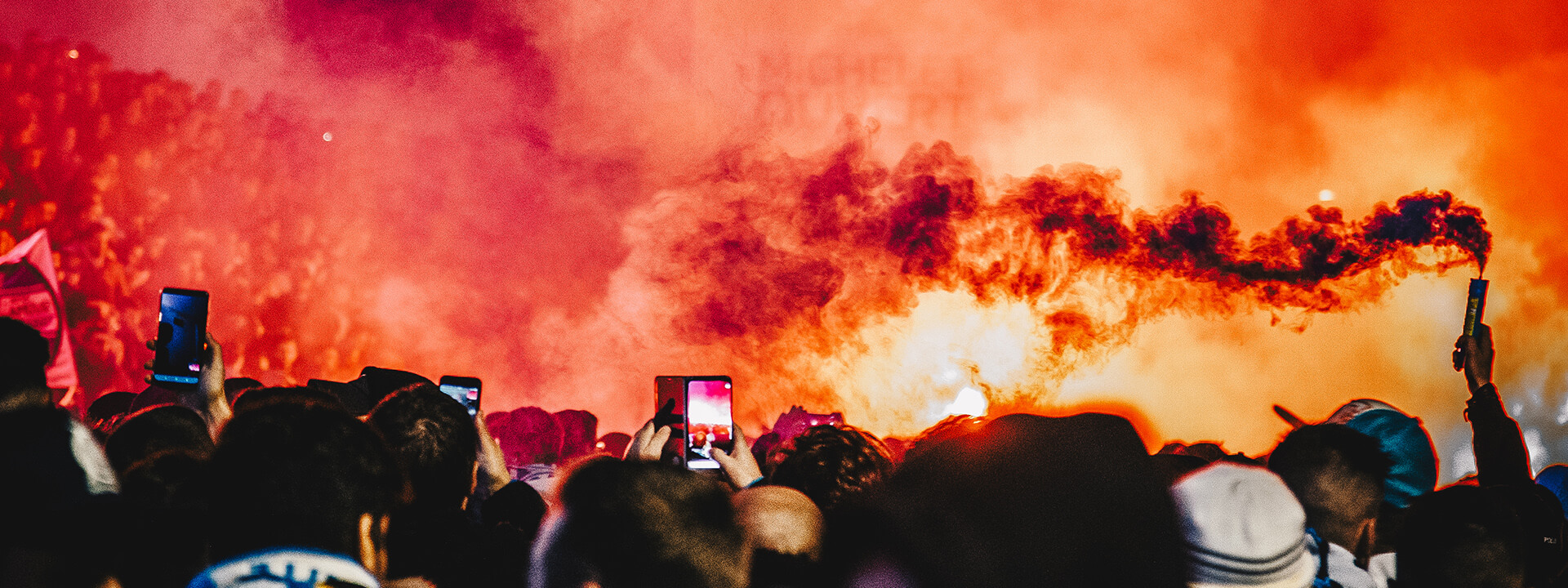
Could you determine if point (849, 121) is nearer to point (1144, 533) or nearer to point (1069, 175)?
point (1069, 175)

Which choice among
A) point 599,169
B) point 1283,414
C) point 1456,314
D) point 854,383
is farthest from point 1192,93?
point 1283,414

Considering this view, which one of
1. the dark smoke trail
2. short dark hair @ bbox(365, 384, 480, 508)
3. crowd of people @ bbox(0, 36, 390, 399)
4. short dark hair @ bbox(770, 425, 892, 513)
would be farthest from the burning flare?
short dark hair @ bbox(365, 384, 480, 508)

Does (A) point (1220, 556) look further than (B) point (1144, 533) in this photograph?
Yes

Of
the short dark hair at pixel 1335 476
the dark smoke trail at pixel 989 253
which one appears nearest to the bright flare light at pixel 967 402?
the dark smoke trail at pixel 989 253

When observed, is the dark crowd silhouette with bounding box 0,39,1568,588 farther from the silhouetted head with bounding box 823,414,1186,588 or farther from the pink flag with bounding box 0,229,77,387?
the pink flag with bounding box 0,229,77,387

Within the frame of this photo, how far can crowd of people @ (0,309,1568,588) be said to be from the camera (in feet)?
3.52

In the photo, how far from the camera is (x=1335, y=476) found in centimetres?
234

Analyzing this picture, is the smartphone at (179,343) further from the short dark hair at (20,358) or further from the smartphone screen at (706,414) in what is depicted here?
the smartphone screen at (706,414)

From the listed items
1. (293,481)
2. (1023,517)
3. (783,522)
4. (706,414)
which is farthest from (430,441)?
(706,414)

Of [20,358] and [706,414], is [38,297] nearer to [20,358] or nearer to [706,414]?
[706,414]

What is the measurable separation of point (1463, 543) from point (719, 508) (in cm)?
204

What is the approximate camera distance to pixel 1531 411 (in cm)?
1193

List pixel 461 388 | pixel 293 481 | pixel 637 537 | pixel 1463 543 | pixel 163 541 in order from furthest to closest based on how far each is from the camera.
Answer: pixel 461 388 → pixel 1463 543 → pixel 163 541 → pixel 293 481 → pixel 637 537

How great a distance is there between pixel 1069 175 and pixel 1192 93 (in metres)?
1.91
